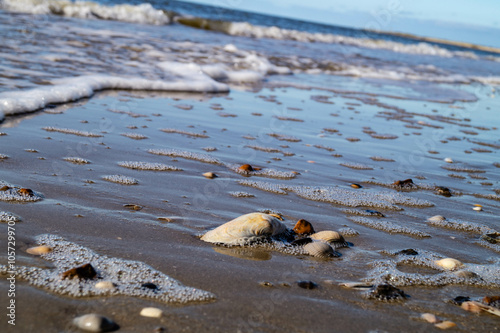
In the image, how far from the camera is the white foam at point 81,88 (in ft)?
16.3

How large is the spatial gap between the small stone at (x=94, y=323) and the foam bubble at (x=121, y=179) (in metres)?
1.77

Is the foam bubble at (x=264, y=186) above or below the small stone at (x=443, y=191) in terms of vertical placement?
below

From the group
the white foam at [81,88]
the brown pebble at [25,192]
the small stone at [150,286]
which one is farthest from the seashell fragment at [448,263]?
the white foam at [81,88]

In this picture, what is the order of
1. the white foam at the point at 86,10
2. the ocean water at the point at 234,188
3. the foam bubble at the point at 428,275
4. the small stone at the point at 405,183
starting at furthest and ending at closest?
the white foam at the point at 86,10 → the small stone at the point at 405,183 → the foam bubble at the point at 428,275 → the ocean water at the point at 234,188

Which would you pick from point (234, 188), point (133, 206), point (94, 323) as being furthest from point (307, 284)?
point (234, 188)

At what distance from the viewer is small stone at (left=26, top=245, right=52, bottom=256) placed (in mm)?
2171

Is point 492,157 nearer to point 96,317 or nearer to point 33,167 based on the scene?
point 33,167

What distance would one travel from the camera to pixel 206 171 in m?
3.93

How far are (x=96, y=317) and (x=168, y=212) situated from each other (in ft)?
4.32

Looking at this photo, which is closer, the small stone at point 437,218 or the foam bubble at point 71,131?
the small stone at point 437,218

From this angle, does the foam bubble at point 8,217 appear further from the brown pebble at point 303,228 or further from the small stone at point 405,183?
the small stone at point 405,183

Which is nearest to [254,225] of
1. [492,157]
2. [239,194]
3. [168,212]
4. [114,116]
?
[168,212]

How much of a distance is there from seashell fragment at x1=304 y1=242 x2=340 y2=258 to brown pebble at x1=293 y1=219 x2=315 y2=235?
0.22m

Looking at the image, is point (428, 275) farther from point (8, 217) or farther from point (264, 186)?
point (8, 217)
